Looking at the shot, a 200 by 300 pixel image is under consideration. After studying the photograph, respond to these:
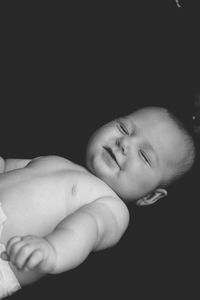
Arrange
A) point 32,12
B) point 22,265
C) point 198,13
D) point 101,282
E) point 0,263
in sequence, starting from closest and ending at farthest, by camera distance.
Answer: point 22,265 < point 0,263 < point 198,13 < point 101,282 < point 32,12

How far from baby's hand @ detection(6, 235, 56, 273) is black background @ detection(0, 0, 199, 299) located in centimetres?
38

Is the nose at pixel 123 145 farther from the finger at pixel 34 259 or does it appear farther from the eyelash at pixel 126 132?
the finger at pixel 34 259

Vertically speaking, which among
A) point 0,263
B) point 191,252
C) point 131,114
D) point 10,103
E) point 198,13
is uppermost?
point 198,13

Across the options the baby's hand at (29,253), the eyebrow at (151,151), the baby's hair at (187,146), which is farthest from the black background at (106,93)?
the baby's hand at (29,253)

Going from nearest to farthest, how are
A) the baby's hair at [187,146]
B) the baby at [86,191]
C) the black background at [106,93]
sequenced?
1. the baby at [86,191]
2. the black background at [106,93]
3. the baby's hair at [187,146]

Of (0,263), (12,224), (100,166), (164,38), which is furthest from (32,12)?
(0,263)

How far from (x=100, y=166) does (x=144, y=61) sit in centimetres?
35

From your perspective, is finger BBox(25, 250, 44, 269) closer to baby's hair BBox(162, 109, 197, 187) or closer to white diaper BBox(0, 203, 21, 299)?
white diaper BBox(0, 203, 21, 299)

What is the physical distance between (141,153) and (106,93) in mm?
270

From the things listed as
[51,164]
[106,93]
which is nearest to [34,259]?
[51,164]

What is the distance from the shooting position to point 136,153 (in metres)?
1.40

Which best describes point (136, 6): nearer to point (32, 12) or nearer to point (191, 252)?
point (32, 12)

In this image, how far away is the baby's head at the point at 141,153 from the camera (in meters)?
1.40

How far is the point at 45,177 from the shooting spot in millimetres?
1322
